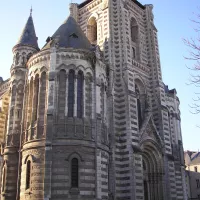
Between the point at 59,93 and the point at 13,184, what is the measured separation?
329 inches

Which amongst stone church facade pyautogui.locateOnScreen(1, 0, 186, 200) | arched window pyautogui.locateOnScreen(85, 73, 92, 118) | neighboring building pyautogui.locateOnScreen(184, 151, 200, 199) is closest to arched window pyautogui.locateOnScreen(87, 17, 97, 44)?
stone church facade pyautogui.locateOnScreen(1, 0, 186, 200)

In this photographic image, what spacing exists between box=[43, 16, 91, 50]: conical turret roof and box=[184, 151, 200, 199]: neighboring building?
41031 mm

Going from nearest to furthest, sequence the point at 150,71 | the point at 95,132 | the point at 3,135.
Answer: the point at 95,132
the point at 3,135
the point at 150,71

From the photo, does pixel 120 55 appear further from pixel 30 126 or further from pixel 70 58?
pixel 30 126

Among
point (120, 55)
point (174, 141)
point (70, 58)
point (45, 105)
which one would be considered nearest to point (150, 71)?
point (120, 55)

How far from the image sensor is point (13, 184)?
2539cm

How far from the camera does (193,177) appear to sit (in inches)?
2446

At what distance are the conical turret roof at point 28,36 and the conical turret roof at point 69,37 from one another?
2.31 m

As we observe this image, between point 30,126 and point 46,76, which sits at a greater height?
point 46,76

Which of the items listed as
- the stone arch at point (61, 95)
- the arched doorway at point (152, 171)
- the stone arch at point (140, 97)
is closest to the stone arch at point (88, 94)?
the stone arch at point (61, 95)

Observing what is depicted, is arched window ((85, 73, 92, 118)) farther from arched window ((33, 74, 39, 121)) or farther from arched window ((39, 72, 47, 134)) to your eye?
arched window ((33, 74, 39, 121))

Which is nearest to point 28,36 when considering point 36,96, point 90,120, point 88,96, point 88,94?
point 36,96

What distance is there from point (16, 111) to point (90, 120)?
283 inches

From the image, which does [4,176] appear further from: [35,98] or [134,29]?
[134,29]
